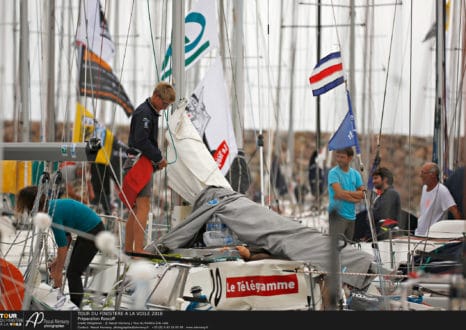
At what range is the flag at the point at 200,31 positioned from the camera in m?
11.0

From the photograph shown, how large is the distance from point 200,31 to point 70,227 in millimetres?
4306

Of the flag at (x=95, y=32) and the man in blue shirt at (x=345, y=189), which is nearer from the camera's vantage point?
the man in blue shirt at (x=345, y=189)

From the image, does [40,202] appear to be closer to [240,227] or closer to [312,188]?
[240,227]

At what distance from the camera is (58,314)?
5453mm

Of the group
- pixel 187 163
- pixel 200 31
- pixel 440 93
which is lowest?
pixel 187 163

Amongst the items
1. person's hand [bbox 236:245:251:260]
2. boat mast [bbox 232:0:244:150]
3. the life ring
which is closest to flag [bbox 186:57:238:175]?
boat mast [bbox 232:0:244:150]

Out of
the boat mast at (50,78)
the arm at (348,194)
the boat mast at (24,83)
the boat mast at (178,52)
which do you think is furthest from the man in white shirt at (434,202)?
the boat mast at (24,83)

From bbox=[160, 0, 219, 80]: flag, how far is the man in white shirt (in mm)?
2759

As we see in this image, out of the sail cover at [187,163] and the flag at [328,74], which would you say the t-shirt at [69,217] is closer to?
the sail cover at [187,163]

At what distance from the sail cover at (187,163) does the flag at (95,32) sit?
11.6 ft

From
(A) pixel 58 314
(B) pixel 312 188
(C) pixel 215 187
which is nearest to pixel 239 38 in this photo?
(C) pixel 215 187

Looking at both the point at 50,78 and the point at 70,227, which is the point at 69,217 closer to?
the point at 70,227

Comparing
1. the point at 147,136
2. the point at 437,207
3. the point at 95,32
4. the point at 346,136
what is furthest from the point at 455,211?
the point at 95,32

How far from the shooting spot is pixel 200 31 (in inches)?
436
